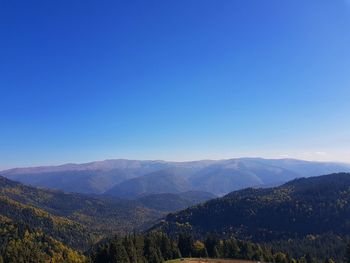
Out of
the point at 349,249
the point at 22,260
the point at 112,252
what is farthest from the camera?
the point at 22,260

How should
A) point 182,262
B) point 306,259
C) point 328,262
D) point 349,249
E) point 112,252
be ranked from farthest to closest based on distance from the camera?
point 306,259
point 328,262
point 349,249
point 112,252
point 182,262

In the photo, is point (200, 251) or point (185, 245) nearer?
point (200, 251)

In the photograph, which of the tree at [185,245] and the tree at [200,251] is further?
the tree at [185,245]

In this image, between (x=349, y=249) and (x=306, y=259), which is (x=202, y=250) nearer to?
(x=306, y=259)

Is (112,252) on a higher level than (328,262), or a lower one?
higher

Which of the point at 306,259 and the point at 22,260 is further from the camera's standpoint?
the point at 22,260

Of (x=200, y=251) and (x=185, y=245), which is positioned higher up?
(x=185, y=245)

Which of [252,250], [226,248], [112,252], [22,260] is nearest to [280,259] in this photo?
[252,250]

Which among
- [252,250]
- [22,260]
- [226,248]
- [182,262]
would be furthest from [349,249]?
[22,260]

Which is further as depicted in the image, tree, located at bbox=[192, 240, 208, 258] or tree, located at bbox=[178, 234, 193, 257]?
tree, located at bbox=[178, 234, 193, 257]
